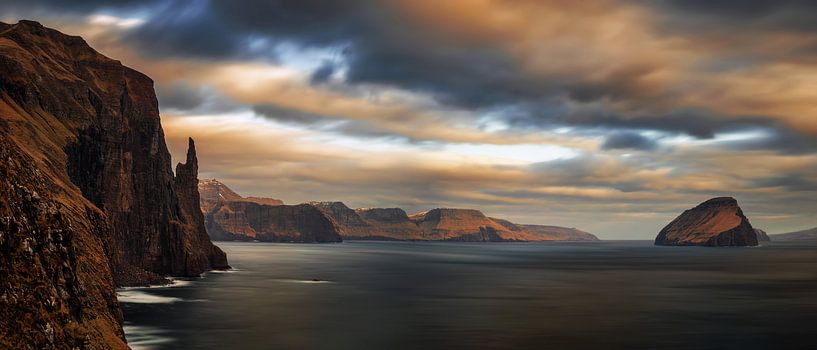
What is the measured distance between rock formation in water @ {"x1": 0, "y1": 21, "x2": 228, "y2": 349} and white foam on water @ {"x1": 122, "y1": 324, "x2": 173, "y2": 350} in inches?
169

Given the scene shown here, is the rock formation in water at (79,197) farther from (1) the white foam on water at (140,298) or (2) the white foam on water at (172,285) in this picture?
(1) the white foam on water at (140,298)

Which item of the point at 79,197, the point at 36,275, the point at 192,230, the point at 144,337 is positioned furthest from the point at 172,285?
the point at 36,275

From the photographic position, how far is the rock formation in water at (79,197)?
2906 centimetres

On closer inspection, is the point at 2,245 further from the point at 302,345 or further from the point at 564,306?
the point at 564,306

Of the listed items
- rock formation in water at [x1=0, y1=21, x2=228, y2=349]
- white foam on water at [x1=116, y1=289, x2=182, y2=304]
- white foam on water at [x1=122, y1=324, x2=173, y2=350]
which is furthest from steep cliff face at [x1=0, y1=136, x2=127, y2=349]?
white foam on water at [x1=116, y1=289, x2=182, y2=304]

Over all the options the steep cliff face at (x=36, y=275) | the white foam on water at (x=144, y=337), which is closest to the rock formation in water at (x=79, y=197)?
the steep cliff face at (x=36, y=275)

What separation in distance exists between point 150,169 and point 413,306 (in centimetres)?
5413

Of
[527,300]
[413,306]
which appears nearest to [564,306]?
[527,300]

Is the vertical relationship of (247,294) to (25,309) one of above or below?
below

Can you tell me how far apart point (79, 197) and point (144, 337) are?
14187 millimetres

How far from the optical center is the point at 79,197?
190ft

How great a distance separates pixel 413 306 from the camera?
86812 mm

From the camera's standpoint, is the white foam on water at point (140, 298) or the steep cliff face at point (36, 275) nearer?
the steep cliff face at point (36, 275)

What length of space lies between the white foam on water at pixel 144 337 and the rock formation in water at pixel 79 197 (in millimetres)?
4300
